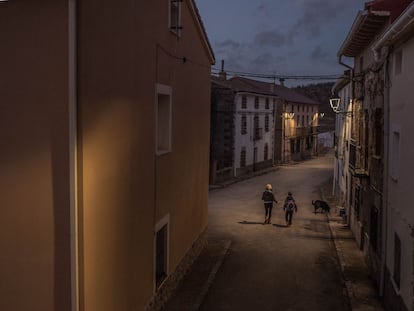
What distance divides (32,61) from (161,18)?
4.57 metres

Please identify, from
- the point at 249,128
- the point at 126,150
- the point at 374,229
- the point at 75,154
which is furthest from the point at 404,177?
the point at 249,128

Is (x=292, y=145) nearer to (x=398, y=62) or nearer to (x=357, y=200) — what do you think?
(x=357, y=200)

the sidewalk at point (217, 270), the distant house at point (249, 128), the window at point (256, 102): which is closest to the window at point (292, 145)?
the distant house at point (249, 128)

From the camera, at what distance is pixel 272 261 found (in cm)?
1547

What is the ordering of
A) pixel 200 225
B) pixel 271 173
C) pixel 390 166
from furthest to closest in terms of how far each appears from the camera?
1. pixel 271 173
2. pixel 200 225
3. pixel 390 166

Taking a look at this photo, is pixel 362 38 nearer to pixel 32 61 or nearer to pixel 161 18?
pixel 161 18

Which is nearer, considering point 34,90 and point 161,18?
point 34,90

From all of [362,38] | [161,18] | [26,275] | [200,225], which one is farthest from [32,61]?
[362,38]

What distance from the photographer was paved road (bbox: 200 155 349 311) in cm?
1214

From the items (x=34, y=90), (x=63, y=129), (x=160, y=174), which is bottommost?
(x=160, y=174)

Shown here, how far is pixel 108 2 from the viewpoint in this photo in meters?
7.28

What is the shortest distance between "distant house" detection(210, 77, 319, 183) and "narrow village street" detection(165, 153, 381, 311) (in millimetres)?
10290

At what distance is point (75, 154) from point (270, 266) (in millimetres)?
9754

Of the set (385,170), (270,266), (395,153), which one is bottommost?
(270,266)
